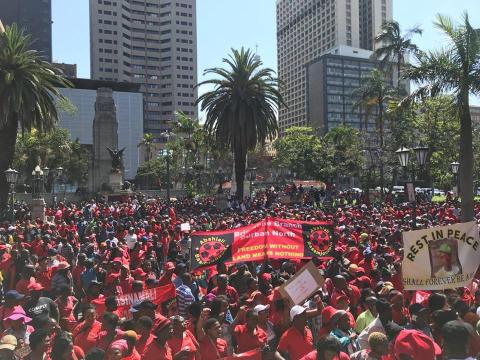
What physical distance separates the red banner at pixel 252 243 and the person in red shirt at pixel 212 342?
3663mm

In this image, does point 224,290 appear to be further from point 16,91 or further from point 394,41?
point 394,41

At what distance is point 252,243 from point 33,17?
139m

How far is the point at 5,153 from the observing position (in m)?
27.6

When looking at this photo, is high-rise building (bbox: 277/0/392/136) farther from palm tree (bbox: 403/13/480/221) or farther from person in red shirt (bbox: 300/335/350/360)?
person in red shirt (bbox: 300/335/350/360)

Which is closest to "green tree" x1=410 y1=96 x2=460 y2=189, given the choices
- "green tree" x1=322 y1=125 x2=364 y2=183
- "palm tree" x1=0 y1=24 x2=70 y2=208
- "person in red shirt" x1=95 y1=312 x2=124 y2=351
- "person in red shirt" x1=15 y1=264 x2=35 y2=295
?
"green tree" x1=322 y1=125 x2=364 y2=183

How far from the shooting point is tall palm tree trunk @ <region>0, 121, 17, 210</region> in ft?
89.9

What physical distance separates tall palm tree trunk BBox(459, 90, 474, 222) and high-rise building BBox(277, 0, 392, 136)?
152 m

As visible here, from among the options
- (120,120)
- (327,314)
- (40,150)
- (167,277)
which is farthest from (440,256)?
(120,120)

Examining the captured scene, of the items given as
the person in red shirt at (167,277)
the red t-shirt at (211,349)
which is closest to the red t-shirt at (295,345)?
the red t-shirt at (211,349)

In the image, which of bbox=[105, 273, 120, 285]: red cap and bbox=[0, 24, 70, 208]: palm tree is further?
bbox=[0, 24, 70, 208]: palm tree

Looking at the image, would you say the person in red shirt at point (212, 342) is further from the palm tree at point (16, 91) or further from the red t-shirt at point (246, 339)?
the palm tree at point (16, 91)

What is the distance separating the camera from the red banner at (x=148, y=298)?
25.3 feet

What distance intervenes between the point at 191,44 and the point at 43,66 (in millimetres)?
134647

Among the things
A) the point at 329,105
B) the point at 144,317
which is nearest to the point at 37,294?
the point at 144,317
